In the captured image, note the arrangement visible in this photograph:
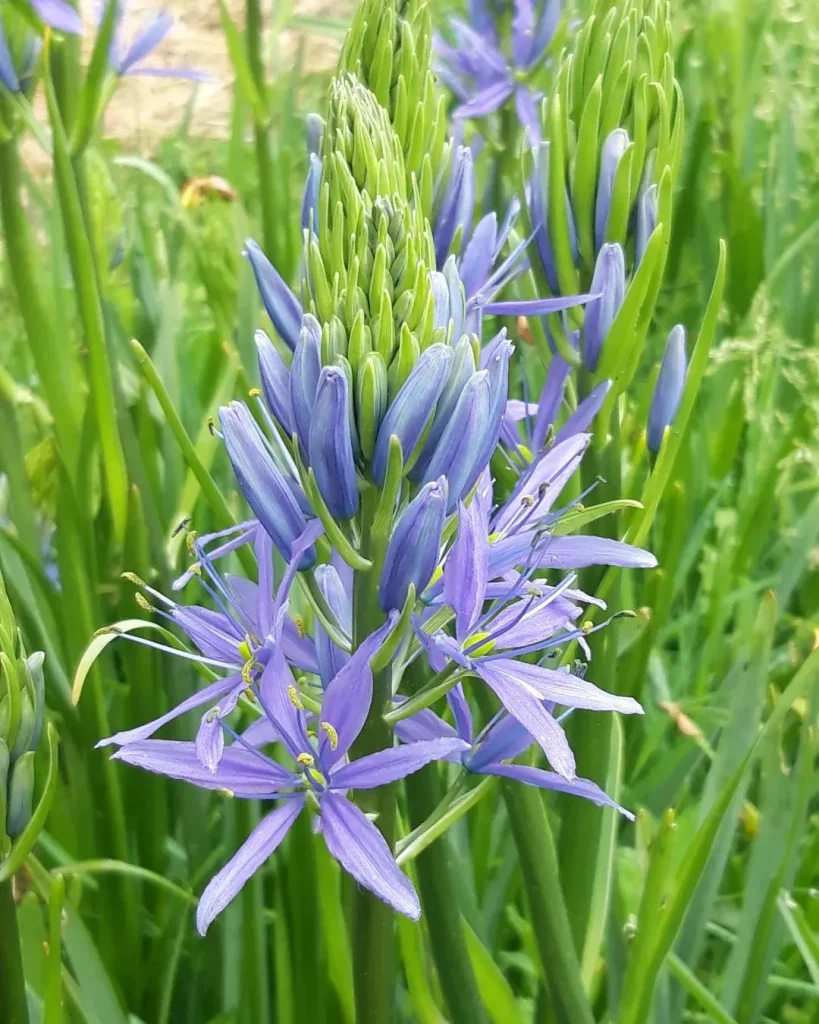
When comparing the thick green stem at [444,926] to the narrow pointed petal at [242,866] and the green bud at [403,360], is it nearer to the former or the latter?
the narrow pointed petal at [242,866]

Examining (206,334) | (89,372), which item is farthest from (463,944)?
(206,334)

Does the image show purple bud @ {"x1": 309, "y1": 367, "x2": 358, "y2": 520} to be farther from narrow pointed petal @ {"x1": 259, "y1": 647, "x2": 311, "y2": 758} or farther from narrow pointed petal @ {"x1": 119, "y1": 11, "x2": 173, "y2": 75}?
narrow pointed petal @ {"x1": 119, "y1": 11, "x2": 173, "y2": 75}

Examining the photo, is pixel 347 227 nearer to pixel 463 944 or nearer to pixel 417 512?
pixel 417 512

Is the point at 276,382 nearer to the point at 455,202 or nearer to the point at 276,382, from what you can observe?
the point at 276,382

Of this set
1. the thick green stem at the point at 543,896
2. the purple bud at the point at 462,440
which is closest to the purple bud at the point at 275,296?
the purple bud at the point at 462,440

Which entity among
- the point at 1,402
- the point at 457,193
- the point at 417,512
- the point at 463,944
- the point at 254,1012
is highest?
the point at 457,193

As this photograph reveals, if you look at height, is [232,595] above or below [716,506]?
above
